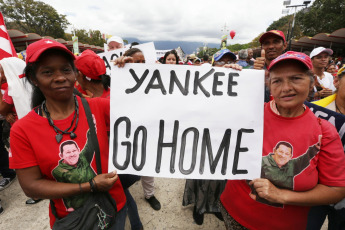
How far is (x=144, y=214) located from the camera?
268 centimetres

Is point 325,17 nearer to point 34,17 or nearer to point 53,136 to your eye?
point 53,136

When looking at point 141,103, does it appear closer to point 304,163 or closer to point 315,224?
point 304,163

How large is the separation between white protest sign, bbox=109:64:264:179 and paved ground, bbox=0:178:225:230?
5.83 ft

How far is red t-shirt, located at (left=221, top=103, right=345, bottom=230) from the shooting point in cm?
105

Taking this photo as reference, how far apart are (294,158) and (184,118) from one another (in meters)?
0.71

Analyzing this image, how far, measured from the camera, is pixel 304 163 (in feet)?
3.50

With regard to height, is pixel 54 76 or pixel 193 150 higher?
pixel 54 76

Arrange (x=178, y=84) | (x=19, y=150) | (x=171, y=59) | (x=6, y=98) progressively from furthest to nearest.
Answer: (x=171, y=59) → (x=6, y=98) → (x=178, y=84) → (x=19, y=150)

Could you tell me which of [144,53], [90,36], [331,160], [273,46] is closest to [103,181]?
[331,160]

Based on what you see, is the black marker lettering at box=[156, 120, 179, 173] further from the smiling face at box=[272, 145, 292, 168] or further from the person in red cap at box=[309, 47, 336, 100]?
the person in red cap at box=[309, 47, 336, 100]

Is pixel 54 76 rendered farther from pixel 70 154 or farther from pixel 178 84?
pixel 178 84

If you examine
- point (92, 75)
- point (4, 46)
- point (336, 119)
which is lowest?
point (336, 119)

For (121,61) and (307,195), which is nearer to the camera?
(307,195)

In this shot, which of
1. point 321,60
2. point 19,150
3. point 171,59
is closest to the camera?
point 19,150
